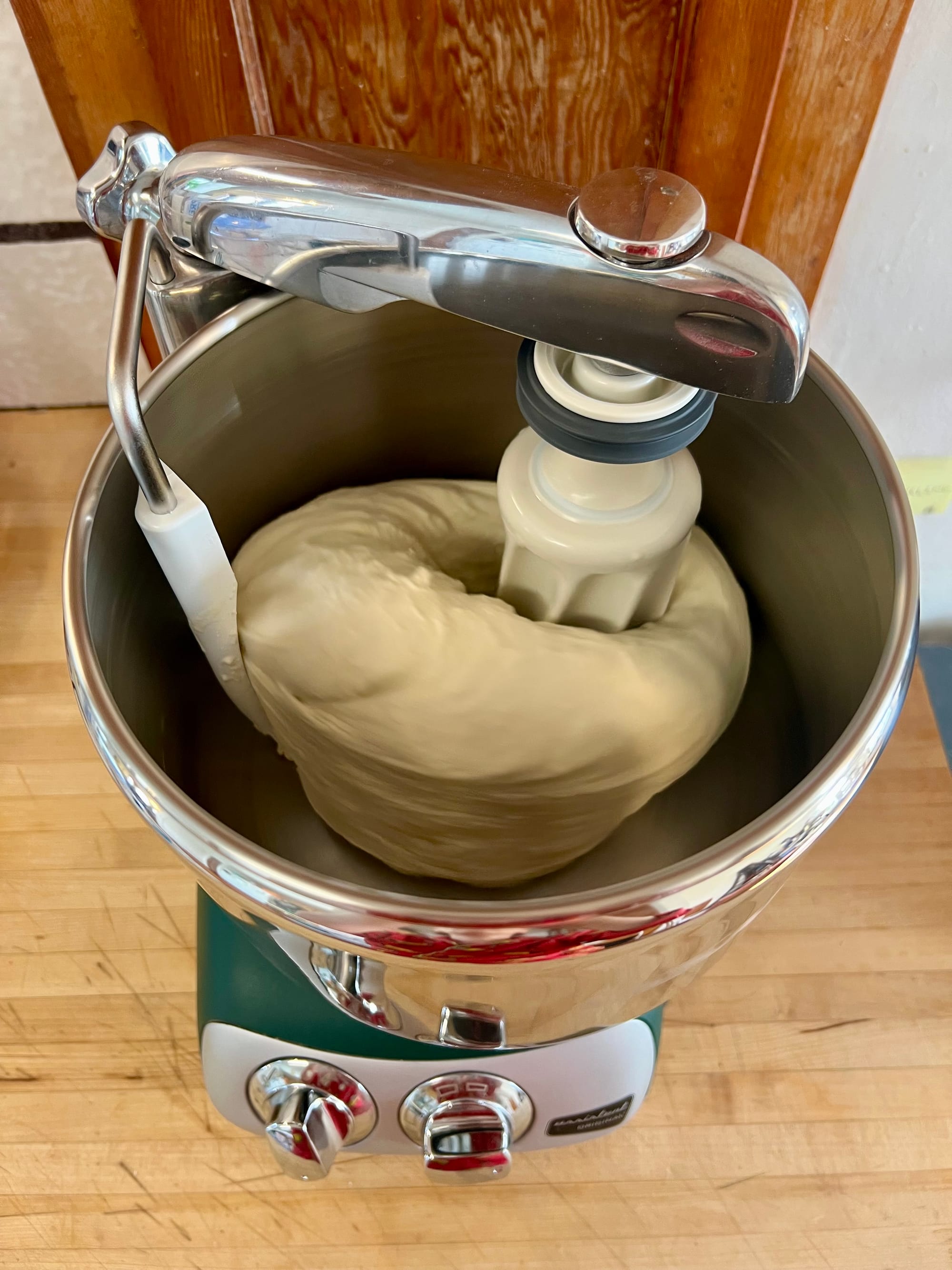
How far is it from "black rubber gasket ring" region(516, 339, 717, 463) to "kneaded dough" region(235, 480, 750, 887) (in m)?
0.07

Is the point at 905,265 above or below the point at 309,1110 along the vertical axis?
above

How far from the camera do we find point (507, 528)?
334 mm

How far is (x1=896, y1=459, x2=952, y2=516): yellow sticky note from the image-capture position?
535 millimetres

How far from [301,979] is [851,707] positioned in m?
0.20

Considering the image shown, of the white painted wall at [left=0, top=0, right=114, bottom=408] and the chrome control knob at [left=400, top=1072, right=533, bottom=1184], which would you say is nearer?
the chrome control knob at [left=400, top=1072, right=533, bottom=1184]

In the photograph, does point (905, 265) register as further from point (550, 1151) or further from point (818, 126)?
point (550, 1151)

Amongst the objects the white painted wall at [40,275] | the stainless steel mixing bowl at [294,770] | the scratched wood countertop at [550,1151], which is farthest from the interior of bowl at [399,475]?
the white painted wall at [40,275]

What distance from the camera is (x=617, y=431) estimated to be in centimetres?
27

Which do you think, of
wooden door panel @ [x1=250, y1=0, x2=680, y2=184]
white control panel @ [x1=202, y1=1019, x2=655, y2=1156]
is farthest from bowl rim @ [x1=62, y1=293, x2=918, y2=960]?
wooden door panel @ [x1=250, y1=0, x2=680, y2=184]

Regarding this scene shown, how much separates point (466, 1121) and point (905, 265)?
40cm

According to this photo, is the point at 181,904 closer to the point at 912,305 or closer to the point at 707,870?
the point at 707,870

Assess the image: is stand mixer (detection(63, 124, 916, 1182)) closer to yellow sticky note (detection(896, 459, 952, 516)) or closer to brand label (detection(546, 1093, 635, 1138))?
brand label (detection(546, 1093, 635, 1138))

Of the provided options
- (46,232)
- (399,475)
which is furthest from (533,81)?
(46,232)

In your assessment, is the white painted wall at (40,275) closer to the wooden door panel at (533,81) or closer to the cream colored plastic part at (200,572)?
the wooden door panel at (533,81)
